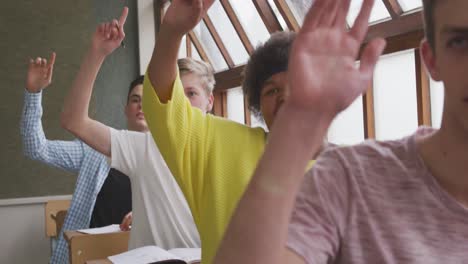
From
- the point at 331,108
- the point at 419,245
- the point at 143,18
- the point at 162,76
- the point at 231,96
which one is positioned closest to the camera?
the point at 331,108

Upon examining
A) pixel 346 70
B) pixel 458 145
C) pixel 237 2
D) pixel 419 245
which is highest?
pixel 237 2

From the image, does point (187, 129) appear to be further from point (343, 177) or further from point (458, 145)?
point (458, 145)

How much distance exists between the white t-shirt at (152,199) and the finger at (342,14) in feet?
4.57

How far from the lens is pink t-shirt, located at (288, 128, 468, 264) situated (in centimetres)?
77

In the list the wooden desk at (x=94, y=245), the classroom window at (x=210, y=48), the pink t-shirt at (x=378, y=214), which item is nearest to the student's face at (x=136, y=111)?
the wooden desk at (x=94, y=245)

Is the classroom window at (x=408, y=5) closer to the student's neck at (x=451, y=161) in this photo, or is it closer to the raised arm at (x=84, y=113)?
the raised arm at (x=84, y=113)

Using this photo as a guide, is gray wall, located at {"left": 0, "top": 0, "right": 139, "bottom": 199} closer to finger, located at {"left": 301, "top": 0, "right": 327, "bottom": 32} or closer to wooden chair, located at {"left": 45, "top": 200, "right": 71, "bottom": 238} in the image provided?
wooden chair, located at {"left": 45, "top": 200, "right": 71, "bottom": 238}

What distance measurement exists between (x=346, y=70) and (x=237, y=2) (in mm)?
4695

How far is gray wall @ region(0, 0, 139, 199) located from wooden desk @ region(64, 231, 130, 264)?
11.0 feet

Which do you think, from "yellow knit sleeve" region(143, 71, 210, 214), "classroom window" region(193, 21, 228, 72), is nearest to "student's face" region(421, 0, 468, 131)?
"yellow knit sleeve" region(143, 71, 210, 214)

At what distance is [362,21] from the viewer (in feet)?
2.36

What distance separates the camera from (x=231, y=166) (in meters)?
1.33

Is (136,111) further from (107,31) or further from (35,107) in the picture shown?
(107,31)

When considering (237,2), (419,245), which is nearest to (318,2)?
Answer: (419,245)
